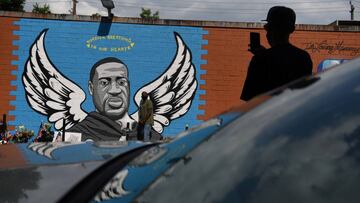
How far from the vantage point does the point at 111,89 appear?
46.3 ft

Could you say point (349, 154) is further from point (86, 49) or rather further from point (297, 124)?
point (86, 49)

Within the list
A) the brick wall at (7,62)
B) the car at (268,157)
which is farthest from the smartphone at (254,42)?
the brick wall at (7,62)

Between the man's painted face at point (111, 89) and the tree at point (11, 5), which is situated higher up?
the tree at point (11, 5)

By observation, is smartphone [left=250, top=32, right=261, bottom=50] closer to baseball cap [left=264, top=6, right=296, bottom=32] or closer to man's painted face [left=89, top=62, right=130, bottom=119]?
baseball cap [left=264, top=6, right=296, bottom=32]

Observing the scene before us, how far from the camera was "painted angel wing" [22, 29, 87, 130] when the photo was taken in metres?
13.9

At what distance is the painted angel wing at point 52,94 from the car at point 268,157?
1272cm

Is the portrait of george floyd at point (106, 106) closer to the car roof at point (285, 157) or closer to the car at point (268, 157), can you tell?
the car at point (268, 157)

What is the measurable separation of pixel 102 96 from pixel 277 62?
36.8 ft

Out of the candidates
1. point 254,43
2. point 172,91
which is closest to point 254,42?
point 254,43

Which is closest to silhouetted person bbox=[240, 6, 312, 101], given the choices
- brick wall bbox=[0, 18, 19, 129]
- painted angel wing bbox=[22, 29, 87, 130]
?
painted angel wing bbox=[22, 29, 87, 130]

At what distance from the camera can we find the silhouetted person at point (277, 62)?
10.4 feet

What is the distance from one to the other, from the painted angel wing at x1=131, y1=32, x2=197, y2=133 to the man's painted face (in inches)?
16.3

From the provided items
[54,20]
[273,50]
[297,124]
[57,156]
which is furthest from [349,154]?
[54,20]

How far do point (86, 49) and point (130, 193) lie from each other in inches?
530
